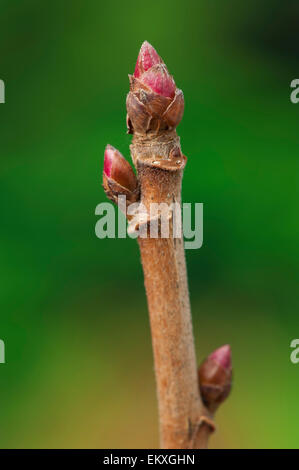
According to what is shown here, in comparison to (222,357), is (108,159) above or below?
above

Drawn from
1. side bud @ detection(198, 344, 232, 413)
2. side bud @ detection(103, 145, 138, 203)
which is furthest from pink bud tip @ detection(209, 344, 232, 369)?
side bud @ detection(103, 145, 138, 203)

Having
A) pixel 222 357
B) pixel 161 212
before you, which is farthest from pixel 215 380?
pixel 161 212

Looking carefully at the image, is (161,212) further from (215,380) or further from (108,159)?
(215,380)

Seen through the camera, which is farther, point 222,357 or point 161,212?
point 222,357

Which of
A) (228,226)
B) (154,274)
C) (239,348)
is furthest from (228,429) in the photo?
(154,274)

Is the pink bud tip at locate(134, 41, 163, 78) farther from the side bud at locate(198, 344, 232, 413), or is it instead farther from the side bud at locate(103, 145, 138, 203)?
the side bud at locate(198, 344, 232, 413)

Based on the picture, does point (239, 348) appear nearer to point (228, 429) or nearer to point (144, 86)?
point (228, 429)
